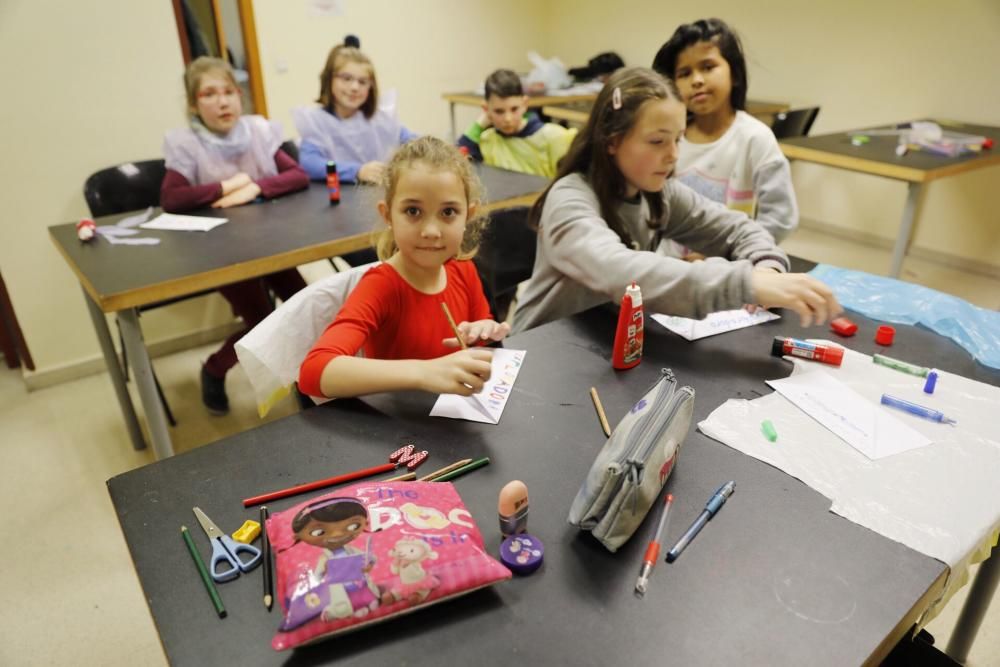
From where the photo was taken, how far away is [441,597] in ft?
2.15

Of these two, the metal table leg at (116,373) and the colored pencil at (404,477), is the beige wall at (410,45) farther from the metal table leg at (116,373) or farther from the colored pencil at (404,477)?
the colored pencil at (404,477)

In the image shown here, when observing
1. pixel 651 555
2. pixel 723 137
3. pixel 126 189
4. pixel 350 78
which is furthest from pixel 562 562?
pixel 350 78

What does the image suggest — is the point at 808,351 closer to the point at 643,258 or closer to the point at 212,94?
the point at 643,258

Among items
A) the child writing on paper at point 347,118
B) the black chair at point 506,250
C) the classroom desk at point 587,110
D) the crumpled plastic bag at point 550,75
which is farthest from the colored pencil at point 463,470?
the crumpled plastic bag at point 550,75

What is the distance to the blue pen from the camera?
3.25ft

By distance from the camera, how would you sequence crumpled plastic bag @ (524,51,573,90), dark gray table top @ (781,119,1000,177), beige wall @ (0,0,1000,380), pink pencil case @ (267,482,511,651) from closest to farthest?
1. pink pencil case @ (267,482,511,651)
2. beige wall @ (0,0,1000,380)
3. dark gray table top @ (781,119,1000,177)
4. crumpled plastic bag @ (524,51,573,90)

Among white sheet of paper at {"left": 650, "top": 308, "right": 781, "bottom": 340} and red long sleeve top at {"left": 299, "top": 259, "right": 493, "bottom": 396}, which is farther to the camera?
white sheet of paper at {"left": 650, "top": 308, "right": 781, "bottom": 340}

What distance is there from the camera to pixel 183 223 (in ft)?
6.58

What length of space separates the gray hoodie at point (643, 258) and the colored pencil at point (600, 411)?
0.28m

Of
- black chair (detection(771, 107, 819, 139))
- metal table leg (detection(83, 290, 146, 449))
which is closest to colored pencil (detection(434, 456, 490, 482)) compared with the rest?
metal table leg (detection(83, 290, 146, 449))

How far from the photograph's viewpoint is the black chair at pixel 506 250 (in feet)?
6.35

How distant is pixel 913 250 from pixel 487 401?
3862 millimetres

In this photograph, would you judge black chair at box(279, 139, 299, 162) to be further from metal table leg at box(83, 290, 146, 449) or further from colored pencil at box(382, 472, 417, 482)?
colored pencil at box(382, 472, 417, 482)

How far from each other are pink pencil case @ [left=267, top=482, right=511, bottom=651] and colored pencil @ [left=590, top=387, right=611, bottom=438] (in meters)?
0.29
